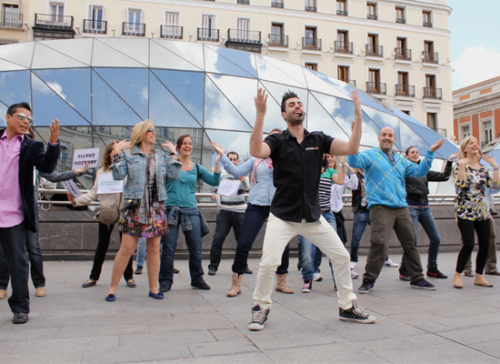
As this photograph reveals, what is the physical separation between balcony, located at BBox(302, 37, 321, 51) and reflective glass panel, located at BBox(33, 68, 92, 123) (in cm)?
2561

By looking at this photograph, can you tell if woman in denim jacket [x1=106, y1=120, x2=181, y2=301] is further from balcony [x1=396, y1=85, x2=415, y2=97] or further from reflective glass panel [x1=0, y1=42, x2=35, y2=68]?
balcony [x1=396, y1=85, x2=415, y2=97]

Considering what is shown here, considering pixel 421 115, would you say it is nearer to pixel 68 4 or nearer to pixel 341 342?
pixel 68 4

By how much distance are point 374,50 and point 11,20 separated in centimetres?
2830

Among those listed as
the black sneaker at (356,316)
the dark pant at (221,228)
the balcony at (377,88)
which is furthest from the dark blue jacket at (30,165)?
the balcony at (377,88)

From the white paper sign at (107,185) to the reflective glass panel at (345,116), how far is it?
821cm

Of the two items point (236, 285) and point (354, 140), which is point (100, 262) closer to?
point (236, 285)

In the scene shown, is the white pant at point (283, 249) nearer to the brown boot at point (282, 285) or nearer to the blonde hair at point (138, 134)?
the brown boot at point (282, 285)

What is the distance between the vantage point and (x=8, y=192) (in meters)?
3.13

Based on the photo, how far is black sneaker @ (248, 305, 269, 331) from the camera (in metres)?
2.81

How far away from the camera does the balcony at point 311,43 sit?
33.3 metres

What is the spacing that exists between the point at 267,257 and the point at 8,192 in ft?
6.73

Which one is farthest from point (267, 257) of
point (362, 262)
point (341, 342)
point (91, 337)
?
point (362, 262)

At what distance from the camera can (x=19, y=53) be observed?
11422 mm

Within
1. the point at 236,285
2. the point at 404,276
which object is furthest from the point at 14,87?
the point at 404,276
